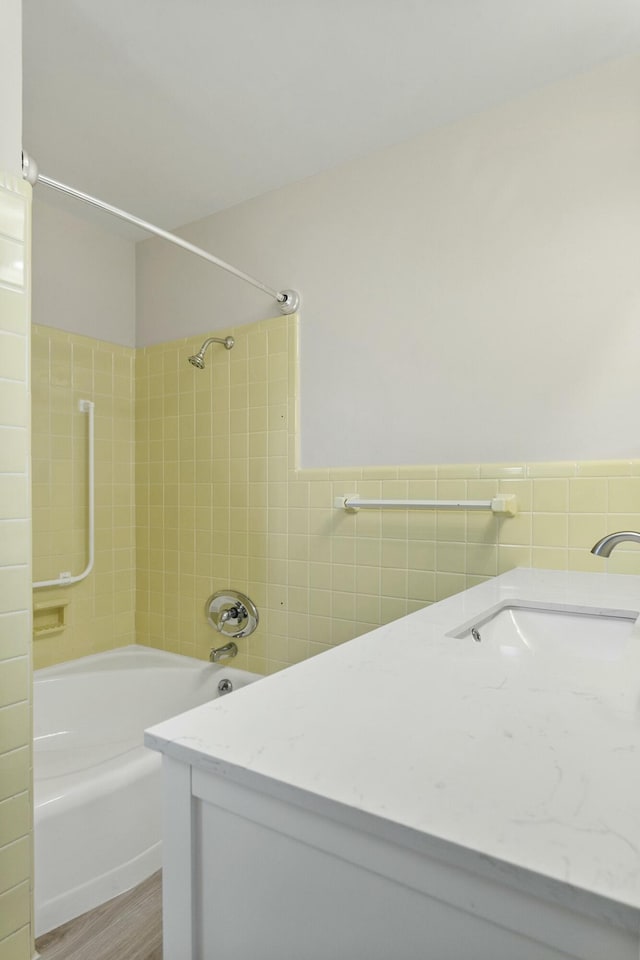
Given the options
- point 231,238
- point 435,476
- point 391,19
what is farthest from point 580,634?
point 231,238

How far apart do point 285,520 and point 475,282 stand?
3.56 ft

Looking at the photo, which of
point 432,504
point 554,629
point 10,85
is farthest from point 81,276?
point 554,629

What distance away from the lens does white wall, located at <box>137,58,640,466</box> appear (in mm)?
1533

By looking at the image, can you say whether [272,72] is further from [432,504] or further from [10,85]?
[432,504]

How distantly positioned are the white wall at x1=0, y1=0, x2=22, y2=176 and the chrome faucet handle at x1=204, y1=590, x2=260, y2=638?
1593 millimetres

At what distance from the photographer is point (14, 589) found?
120 centimetres

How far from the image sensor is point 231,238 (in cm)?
231

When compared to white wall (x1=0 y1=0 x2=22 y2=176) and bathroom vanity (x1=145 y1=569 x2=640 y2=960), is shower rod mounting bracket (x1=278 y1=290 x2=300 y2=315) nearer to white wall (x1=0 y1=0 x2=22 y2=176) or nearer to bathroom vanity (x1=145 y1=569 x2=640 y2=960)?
white wall (x1=0 y1=0 x2=22 y2=176)

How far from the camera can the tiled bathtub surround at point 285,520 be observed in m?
1.61

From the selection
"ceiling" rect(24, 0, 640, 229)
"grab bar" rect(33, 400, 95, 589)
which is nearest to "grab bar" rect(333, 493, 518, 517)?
"grab bar" rect(33, 400, 95, 589)

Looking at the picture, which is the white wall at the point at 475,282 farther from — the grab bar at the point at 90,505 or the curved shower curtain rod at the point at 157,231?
the grab bar at the point at 90,505

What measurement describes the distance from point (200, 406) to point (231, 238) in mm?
724

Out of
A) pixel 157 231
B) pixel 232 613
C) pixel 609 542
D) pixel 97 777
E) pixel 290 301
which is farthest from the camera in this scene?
pixel 232 613

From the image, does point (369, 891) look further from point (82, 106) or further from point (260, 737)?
point (82, 106)
